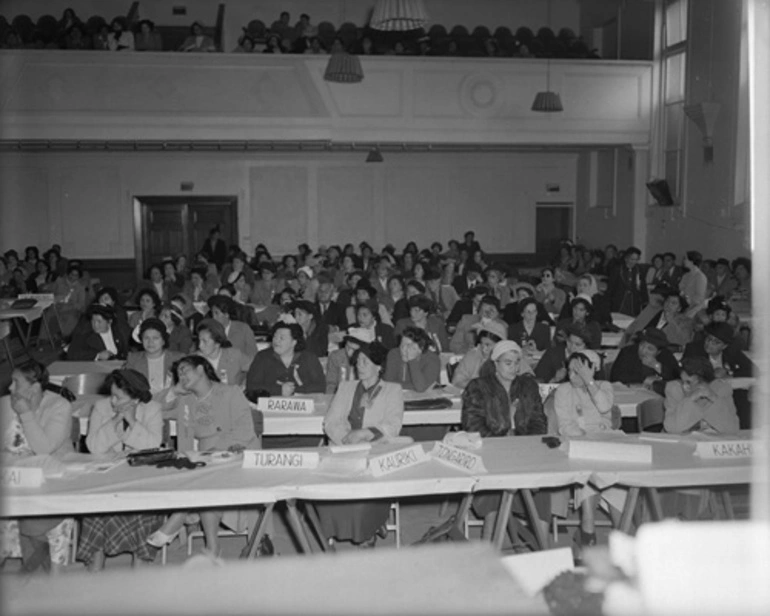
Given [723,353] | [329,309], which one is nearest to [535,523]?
[723,353]

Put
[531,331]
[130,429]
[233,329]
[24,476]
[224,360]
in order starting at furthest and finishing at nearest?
[531,331] → [233,329] → [224,360] → [130,429] → [24,476]

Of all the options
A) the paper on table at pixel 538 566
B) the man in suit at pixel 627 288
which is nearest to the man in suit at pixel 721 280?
the man in suit at pixel 627 288

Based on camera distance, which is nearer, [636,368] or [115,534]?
[115,534]

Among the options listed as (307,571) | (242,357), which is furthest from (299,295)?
(307,571)

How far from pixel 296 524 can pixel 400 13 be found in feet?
14.8

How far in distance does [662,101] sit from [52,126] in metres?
10.1

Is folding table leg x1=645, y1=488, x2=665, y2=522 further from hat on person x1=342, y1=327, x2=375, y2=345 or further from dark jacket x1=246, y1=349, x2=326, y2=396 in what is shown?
dark jacket x1=246, y1=349, x2=326, y2=396

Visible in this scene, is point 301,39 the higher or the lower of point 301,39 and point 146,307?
the higher

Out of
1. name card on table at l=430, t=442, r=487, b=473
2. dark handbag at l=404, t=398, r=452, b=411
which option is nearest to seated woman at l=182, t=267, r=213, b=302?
dark handbag at l=404, t=398, r=452, b=411

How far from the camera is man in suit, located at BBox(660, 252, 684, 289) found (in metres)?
14.0

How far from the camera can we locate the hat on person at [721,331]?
7.99 meters

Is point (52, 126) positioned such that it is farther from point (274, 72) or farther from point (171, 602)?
point (171, 602)

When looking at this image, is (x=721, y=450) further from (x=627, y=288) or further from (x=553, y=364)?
(x=627, y=288)

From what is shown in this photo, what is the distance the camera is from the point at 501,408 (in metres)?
5.84
